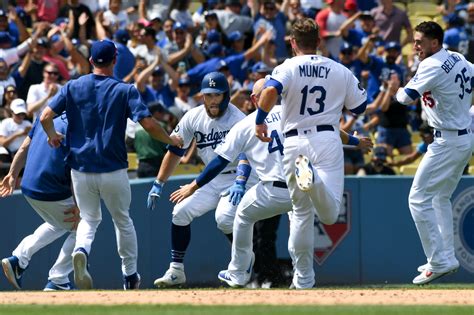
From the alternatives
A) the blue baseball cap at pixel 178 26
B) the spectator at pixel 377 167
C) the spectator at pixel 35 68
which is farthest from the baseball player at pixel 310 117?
the blue baseball cap at pixel 178 26

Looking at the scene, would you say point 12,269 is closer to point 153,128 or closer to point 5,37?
point 153,128

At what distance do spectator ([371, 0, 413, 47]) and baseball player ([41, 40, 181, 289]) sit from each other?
959 centimetres

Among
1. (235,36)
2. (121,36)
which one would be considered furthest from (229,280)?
(235,36)

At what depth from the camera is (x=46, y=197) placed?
12.1m

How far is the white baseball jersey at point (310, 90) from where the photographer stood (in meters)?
10.5

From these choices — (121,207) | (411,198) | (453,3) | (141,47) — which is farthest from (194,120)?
(453,3)

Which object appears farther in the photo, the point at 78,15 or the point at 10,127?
the point at 78,15

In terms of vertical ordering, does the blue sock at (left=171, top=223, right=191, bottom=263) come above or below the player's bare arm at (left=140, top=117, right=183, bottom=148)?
below

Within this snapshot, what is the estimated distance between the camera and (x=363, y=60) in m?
18.9

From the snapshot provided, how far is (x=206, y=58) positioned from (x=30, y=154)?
23.4 ft

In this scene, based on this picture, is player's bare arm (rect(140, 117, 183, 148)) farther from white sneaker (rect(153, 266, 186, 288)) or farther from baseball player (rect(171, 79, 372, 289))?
white sneaker (rect(153, 266, 186, 288))

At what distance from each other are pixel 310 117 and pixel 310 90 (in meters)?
0.23

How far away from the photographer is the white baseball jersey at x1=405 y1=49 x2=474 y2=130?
37.1ft

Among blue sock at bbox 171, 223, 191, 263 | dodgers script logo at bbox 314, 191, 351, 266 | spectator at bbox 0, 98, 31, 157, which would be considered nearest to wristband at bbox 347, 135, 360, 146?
blue sock at bbox 171, 223, 191, 263
